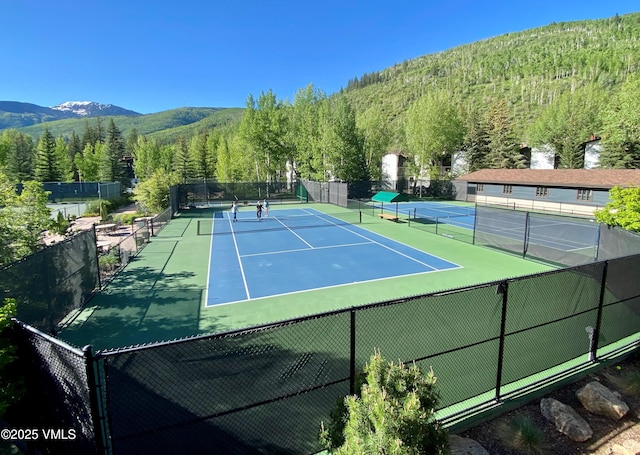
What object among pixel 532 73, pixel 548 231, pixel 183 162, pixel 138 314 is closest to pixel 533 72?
pixel 532 73

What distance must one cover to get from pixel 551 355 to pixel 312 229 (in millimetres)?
19623

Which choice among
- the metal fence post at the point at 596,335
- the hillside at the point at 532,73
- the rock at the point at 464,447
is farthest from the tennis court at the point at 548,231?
the hillside at the point at 532,73

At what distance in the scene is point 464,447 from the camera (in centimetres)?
449

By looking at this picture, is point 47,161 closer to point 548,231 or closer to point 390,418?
point 548,231

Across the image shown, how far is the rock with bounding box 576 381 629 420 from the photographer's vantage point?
207 inches

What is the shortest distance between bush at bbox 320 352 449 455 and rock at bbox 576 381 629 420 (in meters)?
3.56

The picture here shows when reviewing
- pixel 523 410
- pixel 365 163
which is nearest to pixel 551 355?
pixel 523 410

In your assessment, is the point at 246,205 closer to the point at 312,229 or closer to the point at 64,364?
the point at 312,229

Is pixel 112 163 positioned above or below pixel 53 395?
above

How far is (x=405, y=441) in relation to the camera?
3.21 m

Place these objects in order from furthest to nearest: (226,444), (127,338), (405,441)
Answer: (127,338), (226,444), (405,441)

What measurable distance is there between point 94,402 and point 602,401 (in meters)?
6.99

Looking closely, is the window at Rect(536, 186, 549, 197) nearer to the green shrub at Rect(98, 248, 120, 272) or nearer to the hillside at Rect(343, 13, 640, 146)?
the green shrub at Rect(98, 248, 120, 272)

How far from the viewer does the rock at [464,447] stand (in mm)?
4371
